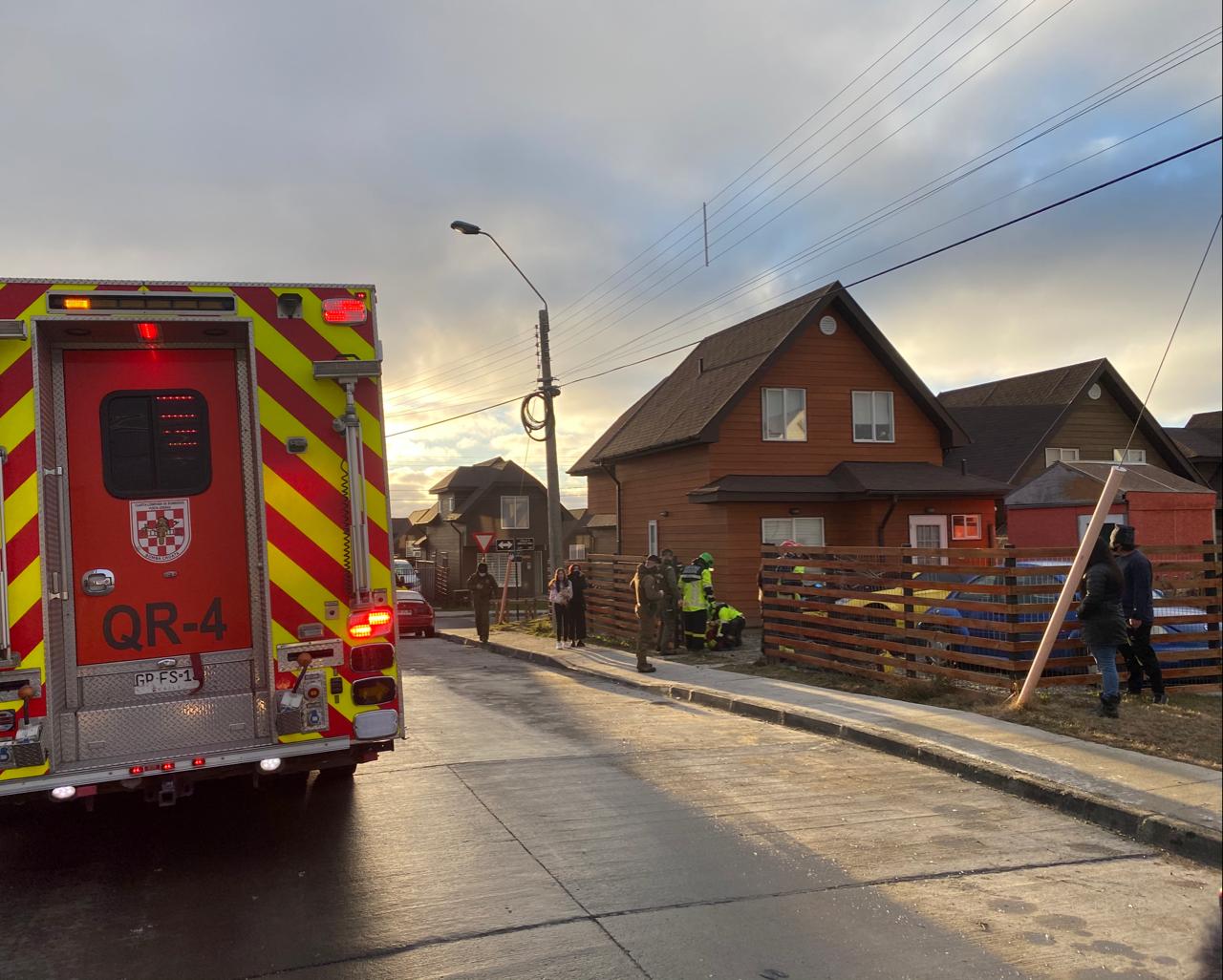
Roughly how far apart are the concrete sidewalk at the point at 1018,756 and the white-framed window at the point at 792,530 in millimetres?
9342

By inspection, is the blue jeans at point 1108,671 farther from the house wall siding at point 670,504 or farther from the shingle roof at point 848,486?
the house wall siding at point 670,504

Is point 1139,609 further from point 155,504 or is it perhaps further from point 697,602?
point 155,504

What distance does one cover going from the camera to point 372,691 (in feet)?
19.4

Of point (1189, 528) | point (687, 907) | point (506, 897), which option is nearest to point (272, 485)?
point (506, 897)

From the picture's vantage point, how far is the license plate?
569 centimetres

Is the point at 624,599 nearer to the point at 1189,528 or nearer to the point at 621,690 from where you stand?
the point at 621,690

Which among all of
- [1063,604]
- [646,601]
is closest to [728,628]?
[646,601]

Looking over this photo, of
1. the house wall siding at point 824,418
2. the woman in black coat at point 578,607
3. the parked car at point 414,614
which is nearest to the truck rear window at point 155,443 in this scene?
the woman in black coat at point 578,607

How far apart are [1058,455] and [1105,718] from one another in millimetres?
26846

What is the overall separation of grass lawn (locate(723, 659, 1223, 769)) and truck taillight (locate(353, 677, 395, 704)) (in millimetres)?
5505

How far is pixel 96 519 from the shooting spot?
5738 mm

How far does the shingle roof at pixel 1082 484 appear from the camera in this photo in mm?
23562

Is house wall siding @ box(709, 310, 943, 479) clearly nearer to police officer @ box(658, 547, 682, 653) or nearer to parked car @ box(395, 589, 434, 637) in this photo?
police officer @ box(658, 547, 682, 653)

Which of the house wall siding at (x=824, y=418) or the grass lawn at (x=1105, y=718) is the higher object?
the house wall siding at (x=824, y=418)
